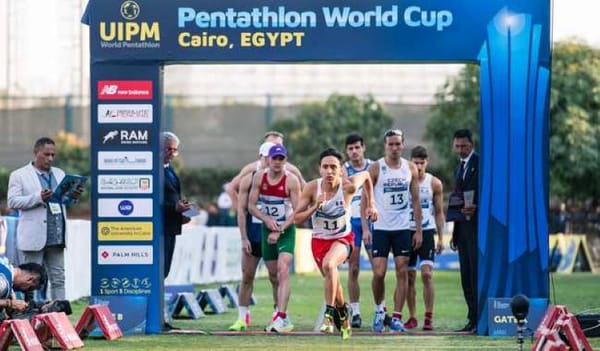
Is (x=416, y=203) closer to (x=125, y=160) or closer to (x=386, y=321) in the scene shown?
(x=386, y=321)

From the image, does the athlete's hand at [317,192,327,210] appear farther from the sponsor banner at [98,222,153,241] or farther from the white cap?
the sponsor banner at [98,222,153,241]

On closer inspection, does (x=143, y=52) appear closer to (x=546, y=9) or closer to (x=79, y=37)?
(x=546, y=9)

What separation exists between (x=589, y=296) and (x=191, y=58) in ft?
35.7

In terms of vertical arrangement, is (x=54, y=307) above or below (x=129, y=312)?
above

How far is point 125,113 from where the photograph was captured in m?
16.4

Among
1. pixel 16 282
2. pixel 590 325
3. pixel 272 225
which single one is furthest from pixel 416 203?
pixel 16 282

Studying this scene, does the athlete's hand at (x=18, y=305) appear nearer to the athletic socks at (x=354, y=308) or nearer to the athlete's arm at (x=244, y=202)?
the athlete's arm at (x=244, y=202)

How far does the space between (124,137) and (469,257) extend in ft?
13.2

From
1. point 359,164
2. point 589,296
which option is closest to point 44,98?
point 589,296

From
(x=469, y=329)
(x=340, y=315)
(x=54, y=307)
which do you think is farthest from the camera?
(x=469, y=329)

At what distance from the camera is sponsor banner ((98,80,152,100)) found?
643 inches

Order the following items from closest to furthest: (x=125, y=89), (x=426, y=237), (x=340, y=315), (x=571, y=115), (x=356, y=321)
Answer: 1. (x=340, y=315)
2. (x=125, y=89)
3. (x=356, y=321)
4. (x=426, y=237)
5. (x=571, y=115)

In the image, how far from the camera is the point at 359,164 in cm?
1791

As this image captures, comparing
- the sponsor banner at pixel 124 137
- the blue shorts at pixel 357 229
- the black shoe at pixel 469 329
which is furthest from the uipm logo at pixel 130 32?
the black shoe at pixel 469 329
